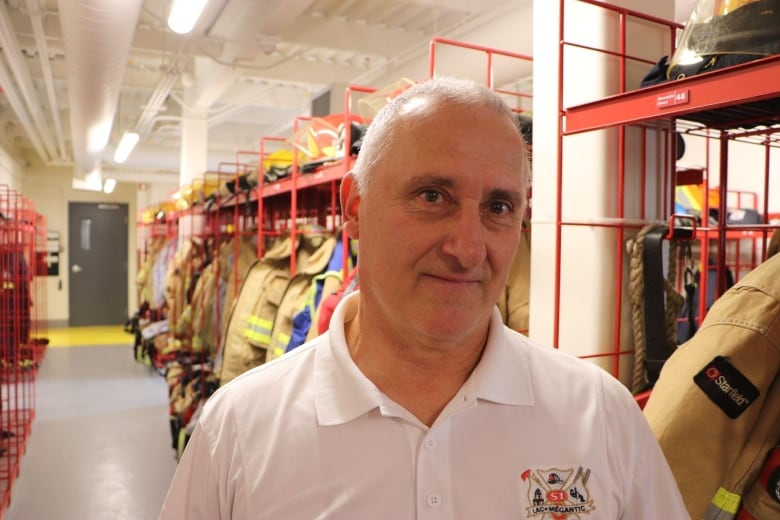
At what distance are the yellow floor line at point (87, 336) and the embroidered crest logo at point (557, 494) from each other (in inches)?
494

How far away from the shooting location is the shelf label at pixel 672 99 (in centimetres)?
150

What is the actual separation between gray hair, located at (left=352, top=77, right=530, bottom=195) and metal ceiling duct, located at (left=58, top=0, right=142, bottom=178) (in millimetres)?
3040

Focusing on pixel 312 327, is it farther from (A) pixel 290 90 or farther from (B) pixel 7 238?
(A) pixel 290 90

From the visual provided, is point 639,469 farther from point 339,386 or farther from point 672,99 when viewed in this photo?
point 672,99

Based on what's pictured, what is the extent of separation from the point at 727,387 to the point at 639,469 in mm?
352

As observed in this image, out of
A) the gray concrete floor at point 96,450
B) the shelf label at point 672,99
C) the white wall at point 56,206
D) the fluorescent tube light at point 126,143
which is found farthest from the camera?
the white wall at point 56,206

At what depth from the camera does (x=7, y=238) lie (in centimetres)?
543

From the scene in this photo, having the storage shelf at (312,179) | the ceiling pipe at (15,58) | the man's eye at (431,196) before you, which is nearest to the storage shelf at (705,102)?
the man's eye at (431,196)

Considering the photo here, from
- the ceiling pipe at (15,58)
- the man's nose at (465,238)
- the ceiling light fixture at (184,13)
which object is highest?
the ceiling pipe at (15,58)

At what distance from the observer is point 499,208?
1.07 meters

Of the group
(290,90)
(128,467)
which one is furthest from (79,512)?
(290,90)

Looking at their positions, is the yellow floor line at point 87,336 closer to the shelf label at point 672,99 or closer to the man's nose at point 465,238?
the shelf label at point 672,99

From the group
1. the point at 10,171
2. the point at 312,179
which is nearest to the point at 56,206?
the point at 10,171

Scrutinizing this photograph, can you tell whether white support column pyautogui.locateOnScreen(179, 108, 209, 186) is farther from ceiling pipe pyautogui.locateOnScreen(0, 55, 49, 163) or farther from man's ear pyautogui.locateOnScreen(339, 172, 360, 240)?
man's ear pyautogui.locateOnScreen(339, 172, 360, 240)
